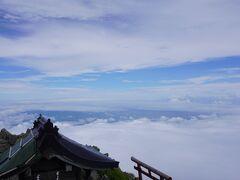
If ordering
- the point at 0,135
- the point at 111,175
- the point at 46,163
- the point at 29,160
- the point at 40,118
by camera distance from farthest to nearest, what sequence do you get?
1. the point at 0,135
2. the point at 111,175
3. the point at 40,118
4. the point at 46,163
5. the point at 29,160

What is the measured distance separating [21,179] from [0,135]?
21595 mm

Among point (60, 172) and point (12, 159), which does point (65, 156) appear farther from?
point (12, 159)

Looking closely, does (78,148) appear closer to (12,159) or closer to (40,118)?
(12,159)

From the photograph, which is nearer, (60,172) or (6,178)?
(6,178)

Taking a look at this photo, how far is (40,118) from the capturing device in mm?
21109

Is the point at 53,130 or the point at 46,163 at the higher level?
the point at 53,130

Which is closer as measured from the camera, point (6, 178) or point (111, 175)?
point (6, 178)

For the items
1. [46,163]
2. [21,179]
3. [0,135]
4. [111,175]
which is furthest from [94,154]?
[0,135]

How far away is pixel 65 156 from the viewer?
15.8 m

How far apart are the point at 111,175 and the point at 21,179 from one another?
1629cm

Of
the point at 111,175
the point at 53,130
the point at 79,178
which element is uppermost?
the point at 53,130

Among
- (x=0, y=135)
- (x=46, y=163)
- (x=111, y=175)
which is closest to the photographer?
(x=46, y=163)

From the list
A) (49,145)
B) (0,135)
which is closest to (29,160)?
(49,145)

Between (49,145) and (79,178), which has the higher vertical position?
(49,145)
